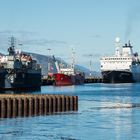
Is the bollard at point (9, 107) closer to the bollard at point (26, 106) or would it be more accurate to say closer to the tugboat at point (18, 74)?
the bollard at point (26, 106)

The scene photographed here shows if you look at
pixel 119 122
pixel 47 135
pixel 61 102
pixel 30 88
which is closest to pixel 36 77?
pixel 30 88

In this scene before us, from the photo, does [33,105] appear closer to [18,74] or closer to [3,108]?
[3,108]

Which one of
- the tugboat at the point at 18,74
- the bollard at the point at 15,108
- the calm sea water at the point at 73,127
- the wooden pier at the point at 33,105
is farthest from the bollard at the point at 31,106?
the tugboat at the point at 18,74

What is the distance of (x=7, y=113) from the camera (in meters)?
65.9

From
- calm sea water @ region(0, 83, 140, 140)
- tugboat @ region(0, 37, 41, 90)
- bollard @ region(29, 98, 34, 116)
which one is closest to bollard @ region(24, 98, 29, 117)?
bollard @ region(29, 98, 34, 116)

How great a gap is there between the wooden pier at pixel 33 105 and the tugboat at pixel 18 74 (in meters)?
75.7

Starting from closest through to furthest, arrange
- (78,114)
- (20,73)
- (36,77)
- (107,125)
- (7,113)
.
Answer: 1. (107,125)
2. (7,113)
3. (78,114)
4. (20,73)
5. (36,77)

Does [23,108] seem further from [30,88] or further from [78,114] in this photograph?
[30,88]

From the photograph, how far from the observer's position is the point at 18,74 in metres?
157

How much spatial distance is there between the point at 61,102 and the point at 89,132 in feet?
64.5

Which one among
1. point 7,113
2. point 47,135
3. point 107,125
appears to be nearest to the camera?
point 47,135

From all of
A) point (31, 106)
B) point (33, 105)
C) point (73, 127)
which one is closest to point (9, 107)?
point (31, 106)

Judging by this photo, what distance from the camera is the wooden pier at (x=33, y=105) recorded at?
66188 mm

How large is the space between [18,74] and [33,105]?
87.8 m
